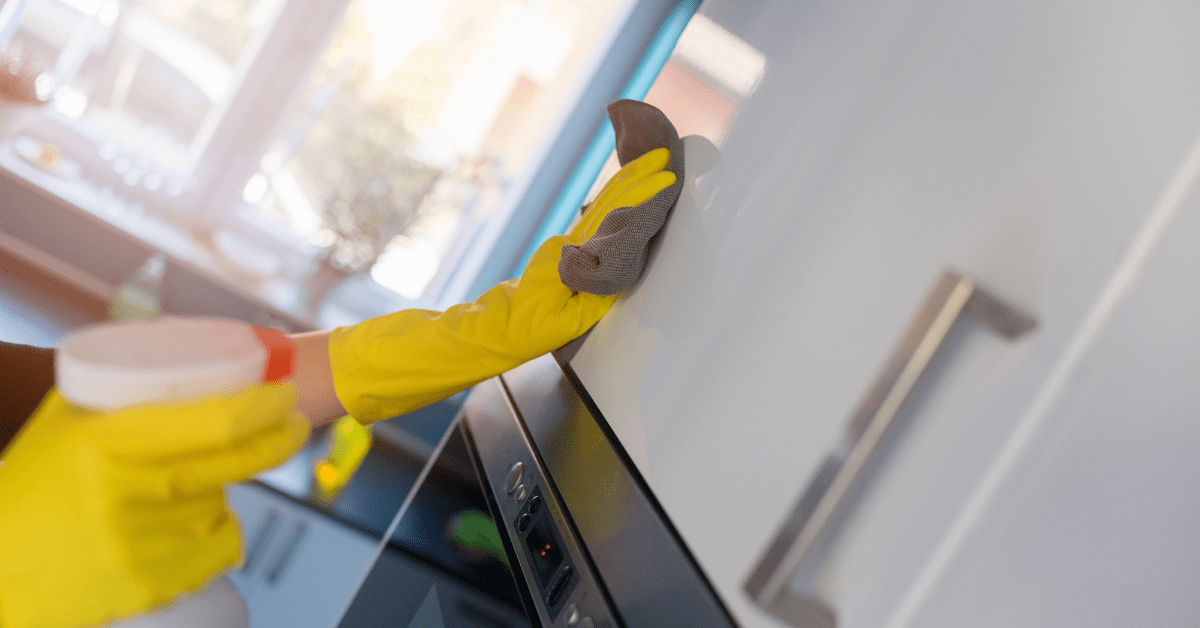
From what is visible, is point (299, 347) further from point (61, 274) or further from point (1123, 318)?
point (61, 274)

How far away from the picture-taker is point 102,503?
16.7 inches

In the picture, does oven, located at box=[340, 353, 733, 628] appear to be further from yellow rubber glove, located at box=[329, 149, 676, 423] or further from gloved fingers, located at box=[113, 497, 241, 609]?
gloved fingers, located at box=[113, 497, 241, 609]

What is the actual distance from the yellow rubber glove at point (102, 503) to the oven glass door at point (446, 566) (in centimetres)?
20

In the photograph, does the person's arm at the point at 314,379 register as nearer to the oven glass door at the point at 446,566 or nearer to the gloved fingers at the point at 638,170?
the oven glass door at the point at 446,566

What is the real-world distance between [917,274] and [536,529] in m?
0.36

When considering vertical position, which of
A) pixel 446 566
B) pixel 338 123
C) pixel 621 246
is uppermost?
pixel 621 246

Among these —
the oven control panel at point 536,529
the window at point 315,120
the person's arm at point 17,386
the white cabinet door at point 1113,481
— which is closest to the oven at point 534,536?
the oven control panel at point 536,529

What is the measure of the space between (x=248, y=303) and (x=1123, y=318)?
7.03 ft

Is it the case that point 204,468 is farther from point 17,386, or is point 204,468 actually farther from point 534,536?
point 17,386

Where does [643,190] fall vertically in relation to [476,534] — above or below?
above

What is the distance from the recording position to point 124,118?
2.26 meters

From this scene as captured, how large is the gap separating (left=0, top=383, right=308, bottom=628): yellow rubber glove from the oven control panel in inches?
8.7

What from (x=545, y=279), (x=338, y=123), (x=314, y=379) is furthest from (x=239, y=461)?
(x=338, y=123)

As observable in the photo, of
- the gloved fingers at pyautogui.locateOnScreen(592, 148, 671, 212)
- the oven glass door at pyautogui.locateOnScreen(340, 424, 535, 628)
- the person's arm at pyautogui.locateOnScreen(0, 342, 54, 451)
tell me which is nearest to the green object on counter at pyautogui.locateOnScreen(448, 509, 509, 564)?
the oven glass door at pyautogui.locateOnScreen(340, 424, 535, 628)
